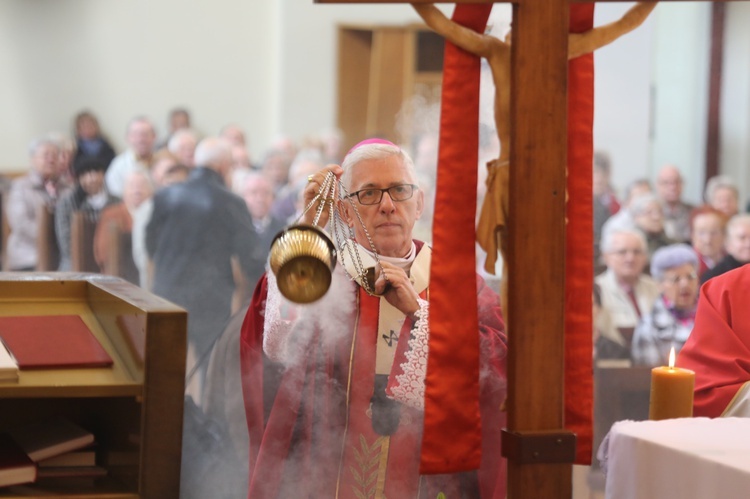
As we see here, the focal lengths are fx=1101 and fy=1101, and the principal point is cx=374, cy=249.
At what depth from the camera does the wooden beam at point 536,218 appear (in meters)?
2.24

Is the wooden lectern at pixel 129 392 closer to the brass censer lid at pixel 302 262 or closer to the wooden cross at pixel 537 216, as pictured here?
the brass censer lid at pixel 302 262

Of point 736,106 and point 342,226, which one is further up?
point 736,106

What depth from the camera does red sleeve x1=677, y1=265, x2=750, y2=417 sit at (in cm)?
271

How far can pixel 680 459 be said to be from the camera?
2.16 metres

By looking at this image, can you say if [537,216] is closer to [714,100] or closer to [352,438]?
[352,438]

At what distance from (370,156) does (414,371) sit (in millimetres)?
561

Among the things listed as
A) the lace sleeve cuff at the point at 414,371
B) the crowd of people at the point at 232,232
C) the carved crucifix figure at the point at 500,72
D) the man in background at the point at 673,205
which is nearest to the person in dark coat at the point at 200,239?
the crowd of people at the point at 232,232

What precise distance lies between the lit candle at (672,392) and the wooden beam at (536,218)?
254 millimetres

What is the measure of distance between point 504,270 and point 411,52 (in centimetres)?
757

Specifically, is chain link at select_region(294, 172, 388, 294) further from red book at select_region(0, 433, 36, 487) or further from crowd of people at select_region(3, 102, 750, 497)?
red book at select_region(0, 433, 36, 487)

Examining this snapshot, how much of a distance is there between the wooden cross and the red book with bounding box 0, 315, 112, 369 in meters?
0.90

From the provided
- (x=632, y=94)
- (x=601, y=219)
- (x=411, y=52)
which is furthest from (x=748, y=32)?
(x=601, y=219)

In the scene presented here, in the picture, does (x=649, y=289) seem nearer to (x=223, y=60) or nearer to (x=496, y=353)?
(x=496, y=353)

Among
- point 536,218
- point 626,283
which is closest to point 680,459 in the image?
point 536,218
